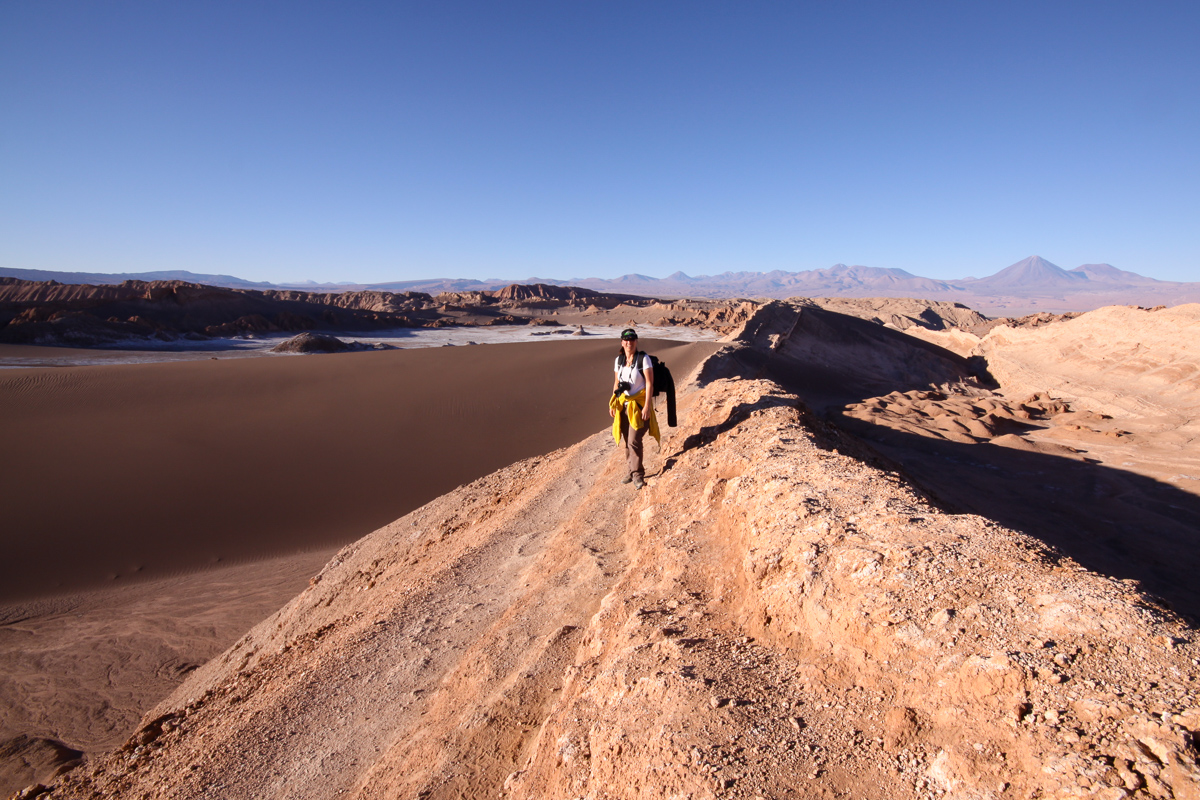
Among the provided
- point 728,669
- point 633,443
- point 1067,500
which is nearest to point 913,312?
point 1067,500

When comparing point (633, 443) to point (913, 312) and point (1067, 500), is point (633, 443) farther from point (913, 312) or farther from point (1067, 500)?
point (913, 312)

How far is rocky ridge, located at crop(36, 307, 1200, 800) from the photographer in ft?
5.18

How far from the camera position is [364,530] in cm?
878

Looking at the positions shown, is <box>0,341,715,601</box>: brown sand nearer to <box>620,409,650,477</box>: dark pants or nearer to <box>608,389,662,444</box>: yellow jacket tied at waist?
<box>620,409,650,477</box>: dark pants

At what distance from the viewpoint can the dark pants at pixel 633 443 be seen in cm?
462

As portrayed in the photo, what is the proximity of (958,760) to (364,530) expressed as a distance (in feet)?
28.2

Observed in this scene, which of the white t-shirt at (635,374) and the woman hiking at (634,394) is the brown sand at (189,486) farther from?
the white t-shirt at (635,374)

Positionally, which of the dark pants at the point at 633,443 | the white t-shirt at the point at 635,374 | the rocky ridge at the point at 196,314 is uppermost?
the rocky ridge at the point at 196,314

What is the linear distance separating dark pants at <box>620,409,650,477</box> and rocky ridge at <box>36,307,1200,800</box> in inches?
10.0

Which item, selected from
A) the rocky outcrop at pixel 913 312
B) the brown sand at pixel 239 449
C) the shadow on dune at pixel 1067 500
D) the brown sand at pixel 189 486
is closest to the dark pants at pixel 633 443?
the shadow on dune at pixel 1067 500

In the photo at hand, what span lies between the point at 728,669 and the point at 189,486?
9.73 meters

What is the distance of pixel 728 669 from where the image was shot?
2.14 m

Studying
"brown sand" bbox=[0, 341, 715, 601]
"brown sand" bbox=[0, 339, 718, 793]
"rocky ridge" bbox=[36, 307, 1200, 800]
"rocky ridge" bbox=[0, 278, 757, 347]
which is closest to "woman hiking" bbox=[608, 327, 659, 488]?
"rocky ridge" bbox=[36, 307, 1200, 800]

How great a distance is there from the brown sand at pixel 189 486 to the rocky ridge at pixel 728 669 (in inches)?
67.8
